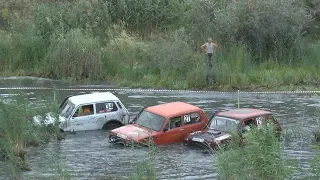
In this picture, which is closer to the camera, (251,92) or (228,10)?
(251,92)

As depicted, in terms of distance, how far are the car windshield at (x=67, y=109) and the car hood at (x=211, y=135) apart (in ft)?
15.2

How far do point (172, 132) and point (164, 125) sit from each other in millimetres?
360

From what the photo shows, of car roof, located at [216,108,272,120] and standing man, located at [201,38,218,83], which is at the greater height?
standing man, located at [201,38,218,83]

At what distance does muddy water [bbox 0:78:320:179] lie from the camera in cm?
1750

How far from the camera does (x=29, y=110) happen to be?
67.5 feet

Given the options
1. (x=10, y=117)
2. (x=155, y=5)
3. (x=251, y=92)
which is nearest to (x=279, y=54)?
(x=251, y=92)

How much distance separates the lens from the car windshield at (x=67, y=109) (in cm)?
2302

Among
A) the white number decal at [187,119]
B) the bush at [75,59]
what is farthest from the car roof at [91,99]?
the bush at [75,59]

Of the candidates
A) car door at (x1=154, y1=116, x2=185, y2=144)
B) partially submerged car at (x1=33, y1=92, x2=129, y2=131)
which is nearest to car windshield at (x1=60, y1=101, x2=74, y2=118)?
partially submerged car at (x1=33, y1=92, x2=129, y2=131)

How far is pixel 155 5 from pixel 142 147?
2067 centimetres

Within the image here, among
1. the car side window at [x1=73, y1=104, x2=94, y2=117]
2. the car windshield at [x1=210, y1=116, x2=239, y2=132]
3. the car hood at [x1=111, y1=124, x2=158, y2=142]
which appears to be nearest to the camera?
the car hood at [x1=111, y1=124, x2=158, y2=142]

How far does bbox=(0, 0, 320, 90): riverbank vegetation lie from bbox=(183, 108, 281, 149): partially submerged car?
31.7 feet

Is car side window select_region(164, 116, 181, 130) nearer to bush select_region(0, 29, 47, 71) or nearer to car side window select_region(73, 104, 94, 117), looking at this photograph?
car side window select_region(73, 104, 94, 117)

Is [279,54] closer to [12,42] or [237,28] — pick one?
[237,28]
